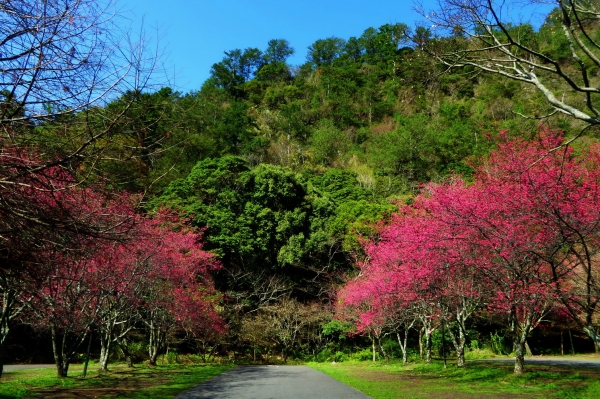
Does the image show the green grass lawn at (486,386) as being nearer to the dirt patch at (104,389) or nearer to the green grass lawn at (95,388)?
the green grass lawn at (95,388)

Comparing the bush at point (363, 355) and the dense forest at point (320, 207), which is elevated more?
the dense forest at point (320, 207)

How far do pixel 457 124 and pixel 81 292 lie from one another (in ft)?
114

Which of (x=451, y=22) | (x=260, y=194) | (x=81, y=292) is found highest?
(x=260, y=194)

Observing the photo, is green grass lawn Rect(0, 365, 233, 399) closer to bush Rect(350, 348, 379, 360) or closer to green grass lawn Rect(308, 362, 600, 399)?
green grass lawn Rect(308, 362, 600, 399)

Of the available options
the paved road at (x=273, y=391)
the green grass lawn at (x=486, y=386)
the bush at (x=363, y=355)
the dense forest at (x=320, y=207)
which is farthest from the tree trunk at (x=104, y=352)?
the bush at (x=363, y=355)

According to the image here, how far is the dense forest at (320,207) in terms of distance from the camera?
10.4 feet

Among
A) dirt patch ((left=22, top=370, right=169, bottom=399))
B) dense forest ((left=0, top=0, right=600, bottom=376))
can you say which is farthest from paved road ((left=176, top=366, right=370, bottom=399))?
dense forest ((left=0, top=0, right=600, bottom=376))

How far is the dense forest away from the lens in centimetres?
317

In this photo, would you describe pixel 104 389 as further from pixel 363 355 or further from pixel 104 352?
pixel 363 355

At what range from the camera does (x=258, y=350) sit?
25672 mm

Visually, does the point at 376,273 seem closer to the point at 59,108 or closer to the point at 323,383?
the point at 323,383

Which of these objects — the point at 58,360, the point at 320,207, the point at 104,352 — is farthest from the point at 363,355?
the point at 58,360

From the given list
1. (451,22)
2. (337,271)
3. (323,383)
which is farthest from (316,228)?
(451,22)

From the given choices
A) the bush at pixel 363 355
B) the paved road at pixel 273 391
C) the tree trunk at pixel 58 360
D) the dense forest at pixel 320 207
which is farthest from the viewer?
the bush at pixel 363 355
